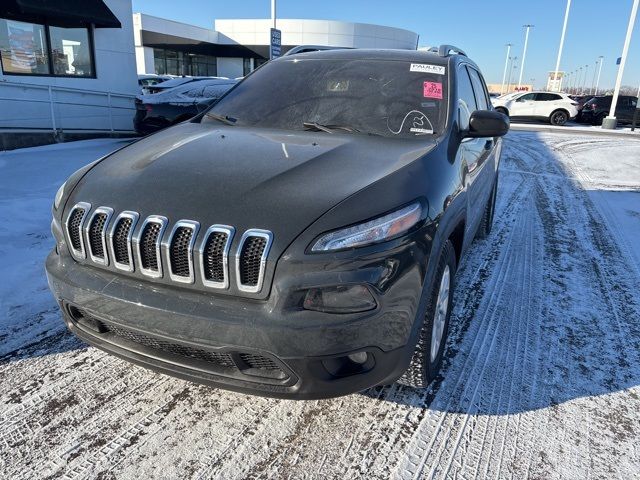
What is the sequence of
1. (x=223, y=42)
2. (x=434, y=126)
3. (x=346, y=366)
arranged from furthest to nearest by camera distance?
(x=223, y=42) < (x=434, y=126) < (x=346, y=366)

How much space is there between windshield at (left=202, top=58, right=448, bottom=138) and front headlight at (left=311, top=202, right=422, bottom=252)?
3.41 feet

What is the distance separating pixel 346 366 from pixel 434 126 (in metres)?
1.59

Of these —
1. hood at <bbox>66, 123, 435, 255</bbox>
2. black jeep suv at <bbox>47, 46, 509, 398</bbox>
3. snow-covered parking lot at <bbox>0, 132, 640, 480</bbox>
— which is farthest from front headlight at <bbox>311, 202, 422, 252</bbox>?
snow-covered parking lot at <bbox>0, 132, 640, 480</bbox>

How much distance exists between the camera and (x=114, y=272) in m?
2.10

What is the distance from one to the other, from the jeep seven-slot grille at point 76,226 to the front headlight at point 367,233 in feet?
3.70

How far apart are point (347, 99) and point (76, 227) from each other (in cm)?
181

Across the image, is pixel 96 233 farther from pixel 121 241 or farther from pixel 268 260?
pixel 268 260

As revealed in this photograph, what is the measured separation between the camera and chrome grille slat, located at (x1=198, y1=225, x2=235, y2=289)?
1.87m

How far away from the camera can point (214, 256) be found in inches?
74.0

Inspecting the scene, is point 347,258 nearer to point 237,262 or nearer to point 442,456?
point 237,262

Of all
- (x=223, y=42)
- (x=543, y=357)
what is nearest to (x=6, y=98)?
(x=543, y=357)

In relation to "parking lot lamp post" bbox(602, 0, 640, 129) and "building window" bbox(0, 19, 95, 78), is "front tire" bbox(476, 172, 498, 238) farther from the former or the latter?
"parking lot lamp post" bbox(602, 0, 640, 129)

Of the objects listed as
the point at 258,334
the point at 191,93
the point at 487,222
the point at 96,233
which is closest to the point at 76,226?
the point at 96,233

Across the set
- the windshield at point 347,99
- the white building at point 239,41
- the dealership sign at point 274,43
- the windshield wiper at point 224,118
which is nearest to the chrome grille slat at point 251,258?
the windshield at point 347,99
